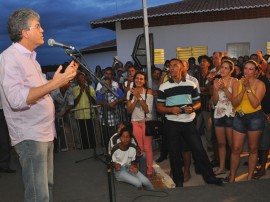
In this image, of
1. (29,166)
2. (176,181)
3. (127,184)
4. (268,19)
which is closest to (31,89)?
(29,166)

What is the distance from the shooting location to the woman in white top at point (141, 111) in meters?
6.32

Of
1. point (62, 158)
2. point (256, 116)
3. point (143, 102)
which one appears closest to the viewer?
point (256, 116)

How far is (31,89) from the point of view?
2.62m

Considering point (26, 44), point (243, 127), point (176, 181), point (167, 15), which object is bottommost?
point (176, 181)

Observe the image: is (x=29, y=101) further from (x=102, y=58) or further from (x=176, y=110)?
(x=102, y=58)

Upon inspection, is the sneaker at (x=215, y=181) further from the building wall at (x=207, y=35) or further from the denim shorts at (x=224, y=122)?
the building wall at (x=207, y=35)

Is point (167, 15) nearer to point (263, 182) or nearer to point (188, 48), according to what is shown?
point (188, 48)

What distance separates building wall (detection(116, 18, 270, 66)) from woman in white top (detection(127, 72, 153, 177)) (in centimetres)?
1164

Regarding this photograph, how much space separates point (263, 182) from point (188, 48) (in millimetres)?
13605

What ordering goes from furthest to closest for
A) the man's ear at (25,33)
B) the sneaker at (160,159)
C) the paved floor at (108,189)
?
the sneaker at (160,159)
the paved floor at (108,189)
the man's ear at (25,33)

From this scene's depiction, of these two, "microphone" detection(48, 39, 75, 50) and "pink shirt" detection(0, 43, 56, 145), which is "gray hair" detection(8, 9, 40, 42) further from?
"microphone" detection(48, 39, 75, 50)

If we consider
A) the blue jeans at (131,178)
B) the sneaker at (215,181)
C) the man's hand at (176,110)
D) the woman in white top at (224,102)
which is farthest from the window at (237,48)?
the blue jeans at (131,178)

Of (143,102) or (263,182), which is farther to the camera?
(143,102)

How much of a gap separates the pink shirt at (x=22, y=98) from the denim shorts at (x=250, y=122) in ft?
11.0
